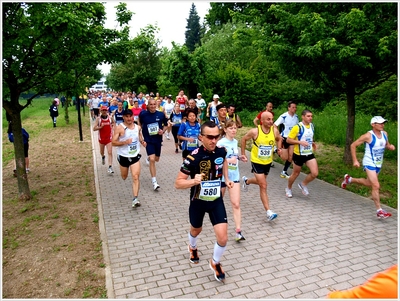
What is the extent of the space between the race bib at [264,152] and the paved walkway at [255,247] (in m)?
1.16

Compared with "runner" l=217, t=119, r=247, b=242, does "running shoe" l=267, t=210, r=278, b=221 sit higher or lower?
lower

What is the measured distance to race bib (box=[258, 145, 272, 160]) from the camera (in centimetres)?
626

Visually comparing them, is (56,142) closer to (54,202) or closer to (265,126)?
(54,202)

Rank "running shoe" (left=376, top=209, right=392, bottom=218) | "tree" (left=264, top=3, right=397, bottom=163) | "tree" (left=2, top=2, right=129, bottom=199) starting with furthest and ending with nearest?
"tree" (left=264, top=3, right=397, bottom=163)
"running shoe" (left=376, top=209, right=392, bottom=218)
"tree" (left=2, top=2, right=129, bottom=199)

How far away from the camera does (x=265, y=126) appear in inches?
248

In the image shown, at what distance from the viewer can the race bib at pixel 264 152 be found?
6258 millimetres

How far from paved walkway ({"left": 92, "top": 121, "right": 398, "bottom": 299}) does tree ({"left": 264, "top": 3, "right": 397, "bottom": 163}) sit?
3.11m

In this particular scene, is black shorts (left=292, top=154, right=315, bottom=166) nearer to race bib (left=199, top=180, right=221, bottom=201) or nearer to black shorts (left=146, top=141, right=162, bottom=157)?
black shorts (left=146, top=141, right=162, bottom=157)

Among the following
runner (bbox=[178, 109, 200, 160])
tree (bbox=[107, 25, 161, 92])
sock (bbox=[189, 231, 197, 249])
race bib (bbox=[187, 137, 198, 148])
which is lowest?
sock (bbox=[189, 231, 197, 249])

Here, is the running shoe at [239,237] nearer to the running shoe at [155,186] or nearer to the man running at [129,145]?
the man running at [129,145]

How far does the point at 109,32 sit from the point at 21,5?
83.0 inches

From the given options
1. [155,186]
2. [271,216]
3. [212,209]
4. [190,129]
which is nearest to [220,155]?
[212,209]

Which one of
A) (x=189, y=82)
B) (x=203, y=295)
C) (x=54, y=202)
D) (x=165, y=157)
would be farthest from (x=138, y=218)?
(x=189, y=82)

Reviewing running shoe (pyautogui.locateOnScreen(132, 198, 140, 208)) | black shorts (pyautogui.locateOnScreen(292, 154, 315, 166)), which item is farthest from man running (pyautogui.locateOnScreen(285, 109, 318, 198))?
running shoe (pyautogui.locateOnScreen(132, 198, 140, 208))
